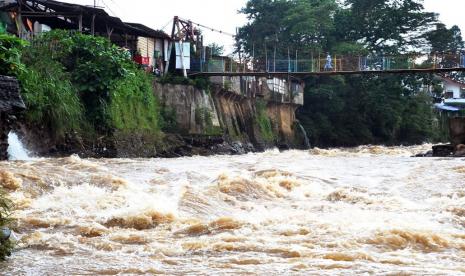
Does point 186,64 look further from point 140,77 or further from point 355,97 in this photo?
point 355,97

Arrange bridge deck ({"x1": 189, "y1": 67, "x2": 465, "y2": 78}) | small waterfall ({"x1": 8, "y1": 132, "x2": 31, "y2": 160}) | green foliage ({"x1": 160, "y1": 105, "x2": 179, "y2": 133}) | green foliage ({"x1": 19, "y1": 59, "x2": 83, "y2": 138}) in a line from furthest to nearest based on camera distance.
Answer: bridge deck ({"x1": 189, "y1": 67, "x2": 465, "y2": 78})
green foliage ({"x1": 160, "y1": 105, "x2": 179, "y2": 133})
green foliage ({"x1": 19, "y1": 59, "x2": 83, "y2": 138})
small waterfall ({"x1": 8, "y1": 132, "x2": 31, "y2": 160})

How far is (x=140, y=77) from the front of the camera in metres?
23.4

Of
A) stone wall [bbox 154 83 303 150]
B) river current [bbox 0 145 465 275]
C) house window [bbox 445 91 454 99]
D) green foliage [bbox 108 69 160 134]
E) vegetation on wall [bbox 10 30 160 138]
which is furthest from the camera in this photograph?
house window [bbox 445 91 454 99]

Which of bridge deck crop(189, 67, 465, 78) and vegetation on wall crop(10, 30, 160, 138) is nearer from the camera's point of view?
vegetation on wall crop(10, 30, 160, 138)

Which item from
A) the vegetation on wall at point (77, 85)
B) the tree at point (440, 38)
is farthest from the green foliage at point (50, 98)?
the tree at point (440, 38)

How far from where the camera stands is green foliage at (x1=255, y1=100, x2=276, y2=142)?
110ft

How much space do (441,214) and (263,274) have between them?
4.43 meters

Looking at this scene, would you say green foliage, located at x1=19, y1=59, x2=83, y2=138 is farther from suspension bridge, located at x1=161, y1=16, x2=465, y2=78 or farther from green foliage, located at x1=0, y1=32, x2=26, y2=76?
suspension bridge, located at x1=161, y1=16, x2=465, y2=78

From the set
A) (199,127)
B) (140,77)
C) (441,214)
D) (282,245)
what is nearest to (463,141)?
(199,127)

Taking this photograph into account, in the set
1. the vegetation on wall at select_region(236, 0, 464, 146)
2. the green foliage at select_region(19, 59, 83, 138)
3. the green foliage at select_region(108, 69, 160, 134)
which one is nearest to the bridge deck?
the green foliage at select_region(108, 69, 160, 134)

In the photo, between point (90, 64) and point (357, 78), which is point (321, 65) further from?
point (90, 64)

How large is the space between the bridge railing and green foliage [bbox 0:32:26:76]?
1414cm

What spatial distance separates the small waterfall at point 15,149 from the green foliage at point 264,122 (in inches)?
734

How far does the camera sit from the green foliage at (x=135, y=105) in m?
20.6
